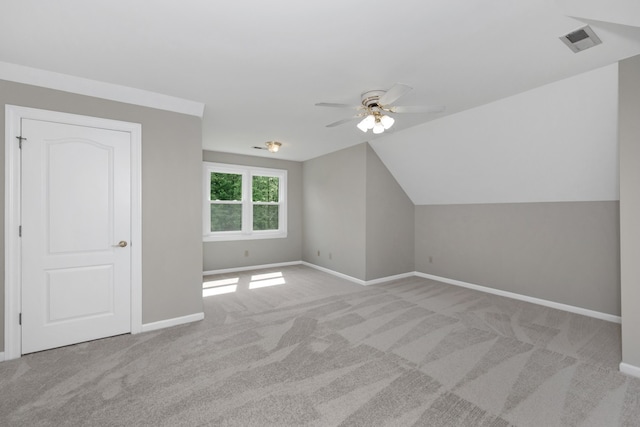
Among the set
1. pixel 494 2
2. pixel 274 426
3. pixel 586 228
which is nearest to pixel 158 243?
pixel 274 426

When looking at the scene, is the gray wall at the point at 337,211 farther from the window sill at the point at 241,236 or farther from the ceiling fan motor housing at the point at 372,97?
the ceiling fan motor housing at the point at 372,97

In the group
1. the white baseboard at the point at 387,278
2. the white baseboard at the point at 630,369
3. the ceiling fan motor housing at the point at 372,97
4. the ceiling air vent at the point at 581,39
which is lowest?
the white baseboard at the point at 630,369

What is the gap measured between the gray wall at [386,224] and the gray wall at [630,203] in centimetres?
309

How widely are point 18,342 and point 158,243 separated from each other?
1.38 m

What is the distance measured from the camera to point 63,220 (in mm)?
2717

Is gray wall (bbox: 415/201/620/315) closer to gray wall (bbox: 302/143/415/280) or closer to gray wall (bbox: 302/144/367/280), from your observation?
gray wall (bbox: 302/143/415/280)

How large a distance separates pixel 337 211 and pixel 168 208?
3.19 m

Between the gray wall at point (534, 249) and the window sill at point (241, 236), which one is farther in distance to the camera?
the window sill at point (241, 236)

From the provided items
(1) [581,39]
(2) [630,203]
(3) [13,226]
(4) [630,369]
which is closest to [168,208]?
(3) [13,226]

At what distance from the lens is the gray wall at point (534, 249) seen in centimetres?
344

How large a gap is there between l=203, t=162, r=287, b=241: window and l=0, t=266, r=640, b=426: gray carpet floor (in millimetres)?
2644

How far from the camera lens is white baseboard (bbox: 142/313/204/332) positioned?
10.1 ft

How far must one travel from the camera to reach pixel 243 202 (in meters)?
6.17

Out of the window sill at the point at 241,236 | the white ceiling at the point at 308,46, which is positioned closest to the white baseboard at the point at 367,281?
the window sill at the point at 241,236
